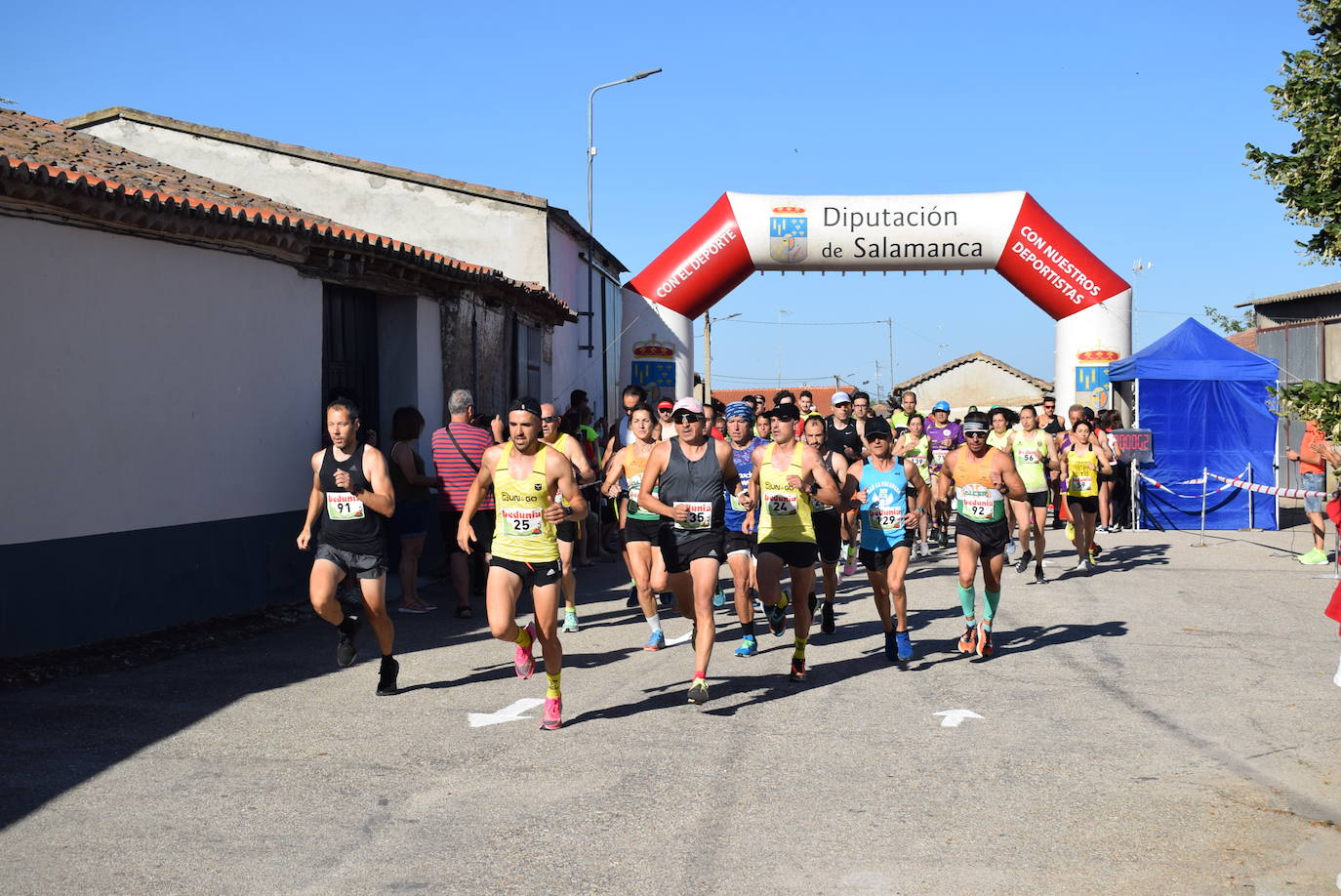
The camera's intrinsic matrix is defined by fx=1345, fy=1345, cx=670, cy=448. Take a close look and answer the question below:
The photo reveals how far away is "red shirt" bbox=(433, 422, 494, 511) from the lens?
12.4 metres

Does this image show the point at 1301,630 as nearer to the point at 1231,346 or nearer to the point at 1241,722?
the point at 1241,722

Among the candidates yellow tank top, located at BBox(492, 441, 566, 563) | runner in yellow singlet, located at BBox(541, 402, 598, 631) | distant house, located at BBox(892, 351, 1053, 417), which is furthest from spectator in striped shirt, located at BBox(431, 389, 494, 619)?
distant house, located at BBox(892, 351, 1053, 417)

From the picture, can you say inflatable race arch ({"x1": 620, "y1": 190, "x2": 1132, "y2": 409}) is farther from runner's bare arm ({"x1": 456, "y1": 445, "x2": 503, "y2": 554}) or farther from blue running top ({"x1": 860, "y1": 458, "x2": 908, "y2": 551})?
runner's bare arm ({"x1": 456, "y1": 445, "x2": 503, "y2": 554})

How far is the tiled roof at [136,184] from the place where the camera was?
31.7 feet

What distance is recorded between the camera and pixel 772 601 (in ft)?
32.3

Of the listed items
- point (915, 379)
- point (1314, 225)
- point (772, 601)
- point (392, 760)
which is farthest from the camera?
point (915, 379)

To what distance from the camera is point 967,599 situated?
10.2m

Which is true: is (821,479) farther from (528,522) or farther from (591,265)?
(591,265)

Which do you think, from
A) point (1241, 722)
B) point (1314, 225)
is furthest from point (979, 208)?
point (1241, 722)

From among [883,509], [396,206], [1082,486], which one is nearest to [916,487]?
[883,509]

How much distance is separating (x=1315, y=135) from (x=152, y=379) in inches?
352

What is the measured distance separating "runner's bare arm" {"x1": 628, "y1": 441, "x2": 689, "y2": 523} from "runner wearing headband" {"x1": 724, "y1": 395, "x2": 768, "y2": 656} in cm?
50

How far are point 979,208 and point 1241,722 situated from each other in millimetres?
15860

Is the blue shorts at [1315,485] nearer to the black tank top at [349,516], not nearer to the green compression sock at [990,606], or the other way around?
the green compression sock at [990,606]
